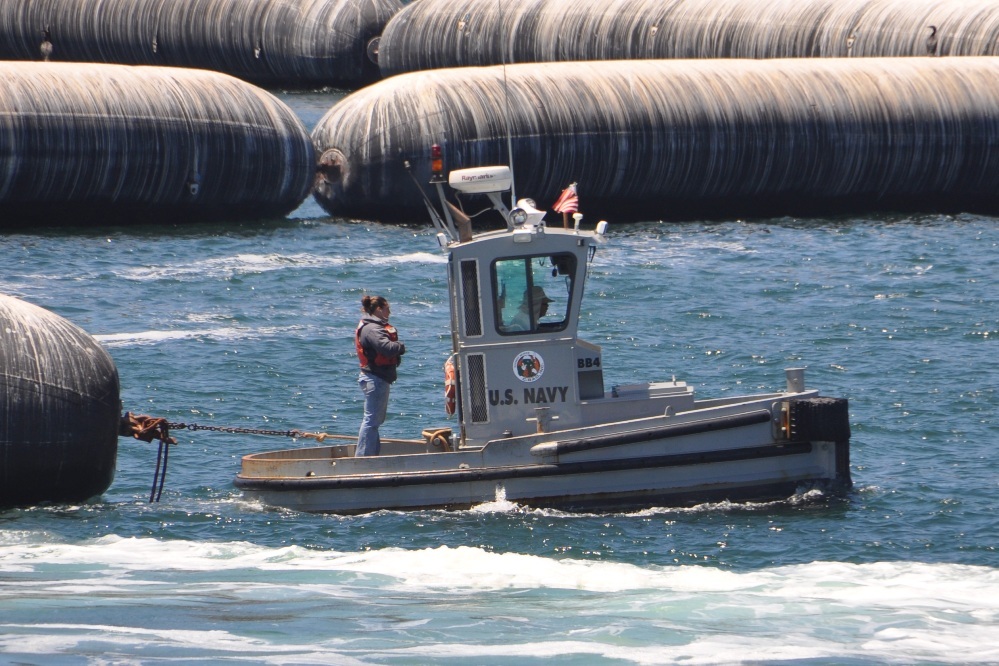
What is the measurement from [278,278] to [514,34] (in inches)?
1049

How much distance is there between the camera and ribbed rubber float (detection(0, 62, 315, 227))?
3034cm

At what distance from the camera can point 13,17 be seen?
56844mm

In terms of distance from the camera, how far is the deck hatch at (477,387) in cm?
1480

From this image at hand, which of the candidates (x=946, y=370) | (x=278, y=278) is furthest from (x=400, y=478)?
(x=278, y=278)

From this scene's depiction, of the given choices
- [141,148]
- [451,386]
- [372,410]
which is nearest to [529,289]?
[451,386]

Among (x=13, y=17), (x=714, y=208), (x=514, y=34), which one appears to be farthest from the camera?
(x=13, y=17)

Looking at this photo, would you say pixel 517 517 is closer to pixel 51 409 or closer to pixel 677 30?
pixel 51 409

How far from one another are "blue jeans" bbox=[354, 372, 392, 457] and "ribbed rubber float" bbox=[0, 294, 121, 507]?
222cm

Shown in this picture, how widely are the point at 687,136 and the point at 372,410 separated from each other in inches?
758

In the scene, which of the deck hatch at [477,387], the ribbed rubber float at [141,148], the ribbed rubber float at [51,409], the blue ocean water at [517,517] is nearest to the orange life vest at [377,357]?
the deck hatch at [477,387]

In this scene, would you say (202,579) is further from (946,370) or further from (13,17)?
(13,17)

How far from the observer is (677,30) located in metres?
47.6

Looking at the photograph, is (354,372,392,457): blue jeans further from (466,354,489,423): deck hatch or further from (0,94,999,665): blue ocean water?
(0,94,999,665): blue ocean water

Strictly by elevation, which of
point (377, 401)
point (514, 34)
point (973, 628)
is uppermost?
point (514, 34)
